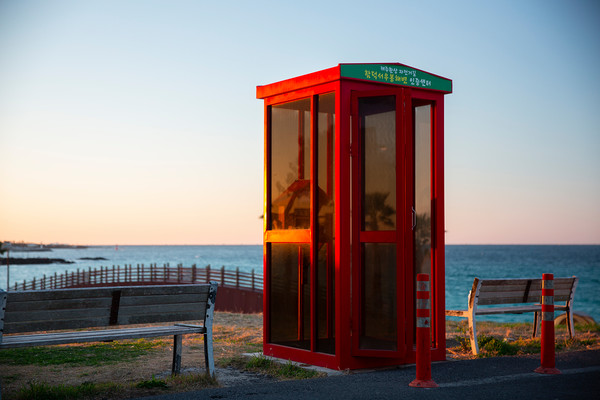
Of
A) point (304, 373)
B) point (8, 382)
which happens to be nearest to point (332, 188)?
point (304, 373)

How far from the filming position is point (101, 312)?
20.2 feet

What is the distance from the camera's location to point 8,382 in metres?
6.56

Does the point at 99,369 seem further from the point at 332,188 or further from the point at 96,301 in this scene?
the point at 332,188

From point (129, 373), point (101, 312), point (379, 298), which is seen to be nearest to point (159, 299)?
point (101, 312)

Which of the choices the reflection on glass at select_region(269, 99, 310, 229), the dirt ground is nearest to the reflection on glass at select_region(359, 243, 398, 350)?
the reflection on glass at select_region(269, 99, 310, 229)

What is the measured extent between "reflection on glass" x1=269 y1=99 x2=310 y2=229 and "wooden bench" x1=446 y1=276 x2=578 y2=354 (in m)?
2.48

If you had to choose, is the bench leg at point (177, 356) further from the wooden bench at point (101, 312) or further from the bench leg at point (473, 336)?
the bench leg at point (473, 336)

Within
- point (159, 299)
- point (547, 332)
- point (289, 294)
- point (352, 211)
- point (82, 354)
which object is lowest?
point (82, 354)

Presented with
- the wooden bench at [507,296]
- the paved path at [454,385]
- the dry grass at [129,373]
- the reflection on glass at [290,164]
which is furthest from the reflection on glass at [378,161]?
the dry grass at [129,373]

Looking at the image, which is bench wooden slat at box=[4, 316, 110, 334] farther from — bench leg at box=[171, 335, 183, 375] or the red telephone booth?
the red telephone booth

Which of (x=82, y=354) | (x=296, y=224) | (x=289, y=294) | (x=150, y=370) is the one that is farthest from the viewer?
(x=82, y=354)

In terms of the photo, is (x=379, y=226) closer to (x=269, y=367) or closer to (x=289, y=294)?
(x=289, y=294)

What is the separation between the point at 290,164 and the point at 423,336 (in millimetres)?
3190

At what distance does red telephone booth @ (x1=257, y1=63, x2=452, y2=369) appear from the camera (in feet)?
23.9
